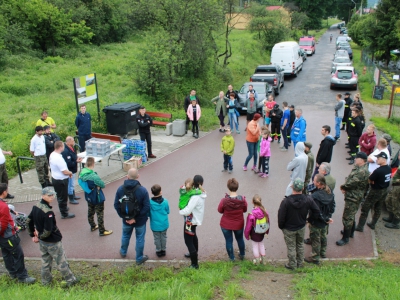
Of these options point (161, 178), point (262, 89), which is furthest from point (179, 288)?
point (262, 89)

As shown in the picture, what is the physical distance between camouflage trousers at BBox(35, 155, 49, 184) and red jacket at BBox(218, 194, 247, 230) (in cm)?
555

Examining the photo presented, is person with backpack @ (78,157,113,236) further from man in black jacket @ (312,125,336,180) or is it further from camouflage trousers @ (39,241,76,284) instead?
man in black jacket @ (312,125,336,180)

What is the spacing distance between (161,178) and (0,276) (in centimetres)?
523

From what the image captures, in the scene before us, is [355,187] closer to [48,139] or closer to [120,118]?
[48,139]

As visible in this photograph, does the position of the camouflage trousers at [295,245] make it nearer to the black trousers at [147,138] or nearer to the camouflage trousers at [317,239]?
the camouflage trousers at [317,239]

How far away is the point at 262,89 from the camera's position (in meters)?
19.3

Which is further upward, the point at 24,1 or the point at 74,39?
the point at 24,1

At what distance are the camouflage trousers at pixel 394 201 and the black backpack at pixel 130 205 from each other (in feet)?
17.6

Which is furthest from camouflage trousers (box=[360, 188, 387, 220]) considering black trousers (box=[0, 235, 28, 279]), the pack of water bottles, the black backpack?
the pack of water bottles

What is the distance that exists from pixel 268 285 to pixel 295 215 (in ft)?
3.92

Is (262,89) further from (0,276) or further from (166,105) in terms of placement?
(0,276)

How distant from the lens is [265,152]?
10594 millimetres

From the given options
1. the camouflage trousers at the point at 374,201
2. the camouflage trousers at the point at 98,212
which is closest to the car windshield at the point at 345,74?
the camouflage trousers at the point at 374,201

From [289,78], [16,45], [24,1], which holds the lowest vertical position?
[289,78]
